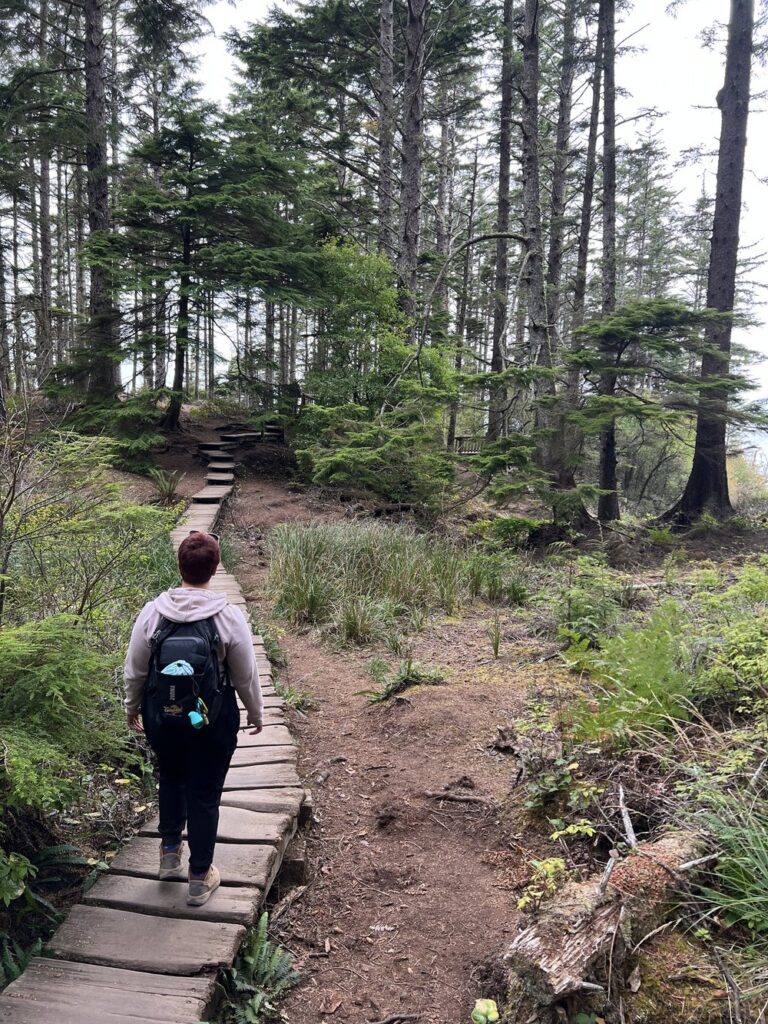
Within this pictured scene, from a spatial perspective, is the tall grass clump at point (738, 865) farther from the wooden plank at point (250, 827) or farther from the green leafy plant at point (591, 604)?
the green leafy plant at point (591, 604)

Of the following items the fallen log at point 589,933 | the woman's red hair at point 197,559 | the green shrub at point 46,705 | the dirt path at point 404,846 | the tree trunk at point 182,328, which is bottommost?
the dirt path at point 404,846

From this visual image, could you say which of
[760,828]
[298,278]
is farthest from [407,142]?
[760,828]

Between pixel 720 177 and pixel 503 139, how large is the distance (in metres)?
9.32

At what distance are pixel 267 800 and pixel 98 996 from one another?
1282mm

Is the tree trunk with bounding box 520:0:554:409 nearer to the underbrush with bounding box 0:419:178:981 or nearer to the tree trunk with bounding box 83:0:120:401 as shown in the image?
the underbrush with bounding box 0:419:178:981

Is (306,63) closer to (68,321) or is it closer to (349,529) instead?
(68,321)

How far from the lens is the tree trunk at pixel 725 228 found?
11289mm

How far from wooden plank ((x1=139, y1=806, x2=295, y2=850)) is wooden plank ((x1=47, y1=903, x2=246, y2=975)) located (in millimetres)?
519

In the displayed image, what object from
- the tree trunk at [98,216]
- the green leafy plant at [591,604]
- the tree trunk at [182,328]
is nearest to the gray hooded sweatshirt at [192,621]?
the green leafy plant at [591,604]

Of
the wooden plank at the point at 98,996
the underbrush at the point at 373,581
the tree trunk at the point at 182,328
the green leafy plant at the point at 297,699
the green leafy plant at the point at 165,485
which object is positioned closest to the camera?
the wooden plank at the point at 98,996

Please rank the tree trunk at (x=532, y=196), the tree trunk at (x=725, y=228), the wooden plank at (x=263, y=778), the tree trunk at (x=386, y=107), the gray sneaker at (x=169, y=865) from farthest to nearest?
→ the tree trunk at (x=386, y=107)
the tree trunk at (x=725, y=228)
the tree trunk at (x=532, y=196)
the wooden plank at (x=263, y=778)
the gray sneaker at (x=169, y=865)

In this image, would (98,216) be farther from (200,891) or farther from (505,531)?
(200,891)

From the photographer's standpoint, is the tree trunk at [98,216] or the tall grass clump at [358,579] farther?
the tree trunk at [98,216]

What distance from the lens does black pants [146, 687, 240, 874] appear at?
2.48 m
